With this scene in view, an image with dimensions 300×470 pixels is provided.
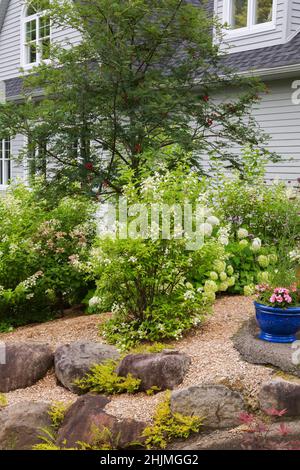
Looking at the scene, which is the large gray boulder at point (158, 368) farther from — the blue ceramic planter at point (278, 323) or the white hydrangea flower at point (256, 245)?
the white hydrangea flower at point (256, 245)

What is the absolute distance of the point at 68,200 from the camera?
22.6 feet

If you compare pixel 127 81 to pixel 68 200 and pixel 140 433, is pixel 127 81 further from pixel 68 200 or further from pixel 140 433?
pixel 140 433

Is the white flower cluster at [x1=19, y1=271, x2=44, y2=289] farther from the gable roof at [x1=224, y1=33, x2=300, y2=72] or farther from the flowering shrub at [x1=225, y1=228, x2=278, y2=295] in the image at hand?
the gable roof at [x1=224, y1=33, x2=300, y2=72]

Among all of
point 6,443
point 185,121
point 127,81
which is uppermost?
point 127,81

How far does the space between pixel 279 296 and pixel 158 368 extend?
1042 mm

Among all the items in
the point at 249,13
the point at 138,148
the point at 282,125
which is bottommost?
the point at 138,148

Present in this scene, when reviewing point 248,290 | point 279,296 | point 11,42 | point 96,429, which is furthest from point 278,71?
point 11,42

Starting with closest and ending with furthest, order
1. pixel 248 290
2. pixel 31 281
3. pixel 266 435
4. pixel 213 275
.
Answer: pixel 266 435, pixel 213 275, pixel 248 290, pixel 31 281

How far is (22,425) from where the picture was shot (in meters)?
3.86

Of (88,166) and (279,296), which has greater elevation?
(88,166)

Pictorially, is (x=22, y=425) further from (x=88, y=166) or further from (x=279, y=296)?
(x=88, y=166)

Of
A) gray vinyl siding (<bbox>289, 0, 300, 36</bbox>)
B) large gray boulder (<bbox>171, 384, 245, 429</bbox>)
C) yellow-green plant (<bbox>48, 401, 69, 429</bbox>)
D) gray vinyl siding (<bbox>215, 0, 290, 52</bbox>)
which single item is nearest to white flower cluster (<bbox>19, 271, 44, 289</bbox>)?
yellow-green plant (<bbox>48, 401, 69, 429</bbox>)
